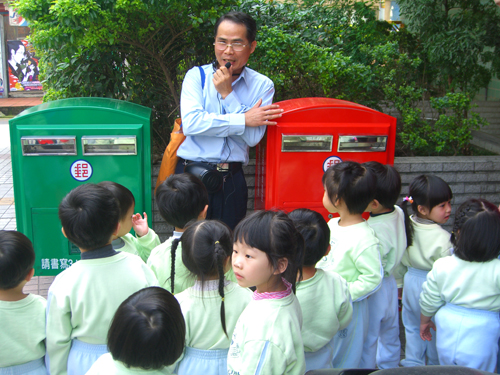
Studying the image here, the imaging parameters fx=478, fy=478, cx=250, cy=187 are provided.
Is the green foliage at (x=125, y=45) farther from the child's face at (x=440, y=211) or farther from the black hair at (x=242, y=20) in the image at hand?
the child's face at (x=440, y=211)

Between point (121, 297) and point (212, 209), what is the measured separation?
4.32ft

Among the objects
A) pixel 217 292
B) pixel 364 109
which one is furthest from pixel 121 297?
pixel 364 109

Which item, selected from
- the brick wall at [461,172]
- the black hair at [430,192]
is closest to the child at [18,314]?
the black hair at [430,192]

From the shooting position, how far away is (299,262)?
5.81 ft

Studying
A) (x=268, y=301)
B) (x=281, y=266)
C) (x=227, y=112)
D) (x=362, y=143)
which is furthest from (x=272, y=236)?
(x=362, y=143)

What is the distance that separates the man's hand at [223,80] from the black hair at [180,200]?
33.4 inches

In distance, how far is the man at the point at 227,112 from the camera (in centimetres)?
303

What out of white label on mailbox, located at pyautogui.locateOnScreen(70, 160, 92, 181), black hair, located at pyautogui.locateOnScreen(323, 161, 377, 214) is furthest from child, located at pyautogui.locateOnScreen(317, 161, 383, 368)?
white label on mailbox, located at pyautogui.locateOnScreen(70, 160, 92, 181)

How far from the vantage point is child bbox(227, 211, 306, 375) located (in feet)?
5.19

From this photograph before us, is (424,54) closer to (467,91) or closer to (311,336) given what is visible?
(467,91)

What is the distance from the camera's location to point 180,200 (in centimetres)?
239

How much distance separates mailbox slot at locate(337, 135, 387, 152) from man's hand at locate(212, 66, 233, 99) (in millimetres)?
820

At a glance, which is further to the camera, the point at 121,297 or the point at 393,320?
the point at 393,320

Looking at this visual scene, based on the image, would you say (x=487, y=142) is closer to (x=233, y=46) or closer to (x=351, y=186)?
(x=233, y=46)
